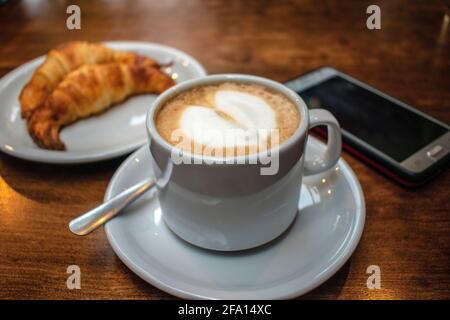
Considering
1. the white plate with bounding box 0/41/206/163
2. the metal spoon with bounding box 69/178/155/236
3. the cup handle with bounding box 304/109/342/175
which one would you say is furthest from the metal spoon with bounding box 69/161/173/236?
the cup handle with bounding box 304/109/342/175

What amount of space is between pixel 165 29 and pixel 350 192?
980 millimetres

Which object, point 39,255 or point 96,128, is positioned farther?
point 96,128

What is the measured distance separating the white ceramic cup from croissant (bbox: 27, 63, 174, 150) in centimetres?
38

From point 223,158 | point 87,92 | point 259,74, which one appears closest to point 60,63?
point 87,92

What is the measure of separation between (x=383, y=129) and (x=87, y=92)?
0.67 meters

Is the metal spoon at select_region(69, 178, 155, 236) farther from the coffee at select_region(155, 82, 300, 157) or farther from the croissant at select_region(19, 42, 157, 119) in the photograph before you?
the croissant at select_region(19, 42, 157, 119)

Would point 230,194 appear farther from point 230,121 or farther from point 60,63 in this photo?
point 60,63

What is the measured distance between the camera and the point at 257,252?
623 millimetres

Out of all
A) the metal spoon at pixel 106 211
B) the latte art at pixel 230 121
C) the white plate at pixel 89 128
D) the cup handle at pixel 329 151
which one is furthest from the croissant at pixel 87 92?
the cup handle at pixel 329 151

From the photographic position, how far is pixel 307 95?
3.21 ft

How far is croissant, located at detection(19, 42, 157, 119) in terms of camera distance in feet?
3.22
